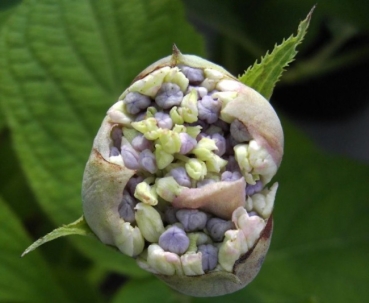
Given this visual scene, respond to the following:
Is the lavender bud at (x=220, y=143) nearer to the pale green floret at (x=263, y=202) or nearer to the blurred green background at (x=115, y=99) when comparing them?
the pale green floret at (x=263, y=202)

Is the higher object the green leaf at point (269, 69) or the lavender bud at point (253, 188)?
the green leaf at point (269, 69)

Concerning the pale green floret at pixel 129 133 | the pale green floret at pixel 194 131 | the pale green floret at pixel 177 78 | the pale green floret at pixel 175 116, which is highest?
the pale green floret at pixel 177 78

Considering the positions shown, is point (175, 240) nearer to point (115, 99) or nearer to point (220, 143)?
point (220, 143)

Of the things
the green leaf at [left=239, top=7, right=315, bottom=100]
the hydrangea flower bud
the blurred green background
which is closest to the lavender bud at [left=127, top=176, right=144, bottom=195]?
the hydrangea flower bud

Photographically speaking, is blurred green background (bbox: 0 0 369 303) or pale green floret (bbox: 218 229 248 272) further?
blurred green background (bbox: 0 0 369 303)

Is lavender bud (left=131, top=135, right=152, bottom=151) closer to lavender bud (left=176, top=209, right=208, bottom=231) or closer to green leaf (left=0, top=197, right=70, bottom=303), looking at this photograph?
lavender bud (left=176, top=209, right=208, bottom=231)

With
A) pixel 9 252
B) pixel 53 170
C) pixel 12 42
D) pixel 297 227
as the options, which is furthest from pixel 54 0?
pixel 297 227

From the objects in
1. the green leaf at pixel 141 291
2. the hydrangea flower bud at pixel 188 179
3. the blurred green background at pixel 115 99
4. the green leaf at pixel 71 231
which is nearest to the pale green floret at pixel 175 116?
the hydrangea flower bud at pixel 188 179
